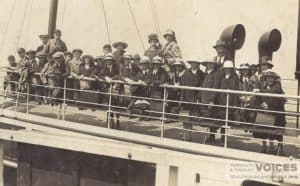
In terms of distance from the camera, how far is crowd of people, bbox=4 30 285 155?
845 centimetres

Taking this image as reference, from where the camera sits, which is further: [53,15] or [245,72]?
[53,15]

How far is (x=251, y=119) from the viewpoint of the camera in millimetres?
8344

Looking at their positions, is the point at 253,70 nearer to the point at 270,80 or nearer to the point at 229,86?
the point at 229,86

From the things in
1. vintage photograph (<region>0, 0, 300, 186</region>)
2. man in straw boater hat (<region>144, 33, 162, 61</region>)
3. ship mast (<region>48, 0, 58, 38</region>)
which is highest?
ship mast (<region>48, 0, 58, 38</region>)

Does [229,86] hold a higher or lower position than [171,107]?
higher

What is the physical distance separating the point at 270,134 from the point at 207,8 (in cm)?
692

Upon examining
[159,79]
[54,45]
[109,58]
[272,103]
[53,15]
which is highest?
[53,15]

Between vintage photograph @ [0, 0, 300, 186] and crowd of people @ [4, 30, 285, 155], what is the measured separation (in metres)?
0.02

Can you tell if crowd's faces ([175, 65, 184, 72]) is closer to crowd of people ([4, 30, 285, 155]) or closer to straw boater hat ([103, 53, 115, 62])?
crowd of people ([4, 30, 285, 155])

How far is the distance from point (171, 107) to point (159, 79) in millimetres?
533

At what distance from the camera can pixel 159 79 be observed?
9398 mm

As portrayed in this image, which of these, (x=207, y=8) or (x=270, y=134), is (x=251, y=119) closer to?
(x=270, y=134)

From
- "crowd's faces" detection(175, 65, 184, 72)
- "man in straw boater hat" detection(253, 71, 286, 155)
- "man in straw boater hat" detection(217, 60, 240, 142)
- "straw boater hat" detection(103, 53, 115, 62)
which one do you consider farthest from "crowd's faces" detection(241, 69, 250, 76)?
"straw boater hat" detection(103, 53, 115, 62)

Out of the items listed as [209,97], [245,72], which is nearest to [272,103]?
[209,97]
